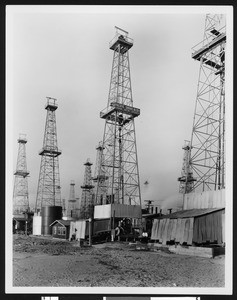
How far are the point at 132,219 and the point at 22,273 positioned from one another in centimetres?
748

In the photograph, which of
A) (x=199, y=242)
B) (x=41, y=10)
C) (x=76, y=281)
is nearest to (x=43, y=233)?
(x=199, y=242)

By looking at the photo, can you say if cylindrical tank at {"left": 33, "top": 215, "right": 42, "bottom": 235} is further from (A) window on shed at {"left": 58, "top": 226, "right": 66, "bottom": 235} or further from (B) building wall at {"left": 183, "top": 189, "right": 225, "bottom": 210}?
(B) building wall at {"left": 183, "top": 189, "right": 225, "bottom": 210}

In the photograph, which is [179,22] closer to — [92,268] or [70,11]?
[70,11]

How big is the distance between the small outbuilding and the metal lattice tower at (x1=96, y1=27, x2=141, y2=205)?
324cm

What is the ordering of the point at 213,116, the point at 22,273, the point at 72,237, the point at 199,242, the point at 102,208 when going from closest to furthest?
the point at 22,273, the point at 213,116, the point at 199,242, the point at 102,208, the point at 72,237

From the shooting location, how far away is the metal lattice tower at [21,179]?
6.68 meters

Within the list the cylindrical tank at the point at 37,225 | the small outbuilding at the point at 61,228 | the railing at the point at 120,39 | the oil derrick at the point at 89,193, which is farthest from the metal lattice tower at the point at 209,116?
the cylindrical tank at the point at 37,225

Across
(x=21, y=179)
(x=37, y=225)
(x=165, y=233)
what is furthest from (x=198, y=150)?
(x=37, y=225)

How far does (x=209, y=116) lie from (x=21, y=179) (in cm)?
459

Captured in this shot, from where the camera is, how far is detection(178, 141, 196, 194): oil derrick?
7706 millimetres

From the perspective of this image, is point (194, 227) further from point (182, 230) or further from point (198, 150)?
point (198, 150)

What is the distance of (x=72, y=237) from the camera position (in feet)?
51.4

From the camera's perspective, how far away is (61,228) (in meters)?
17.5

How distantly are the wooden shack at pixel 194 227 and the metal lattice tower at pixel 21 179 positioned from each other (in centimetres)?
413
